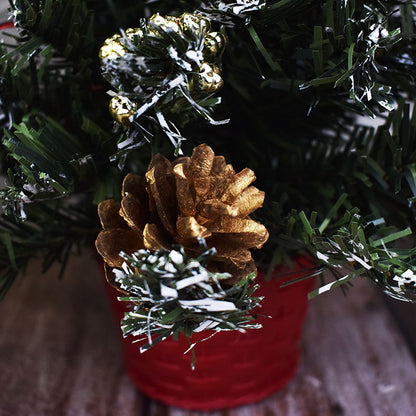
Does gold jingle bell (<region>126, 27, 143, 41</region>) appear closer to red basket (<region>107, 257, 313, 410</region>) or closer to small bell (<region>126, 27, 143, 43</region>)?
small bell (<region>126, 27, 143, 43</region>)

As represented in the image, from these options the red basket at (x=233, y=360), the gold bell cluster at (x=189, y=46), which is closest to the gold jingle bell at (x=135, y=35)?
the gold bell cluster at (x=189, y=46)

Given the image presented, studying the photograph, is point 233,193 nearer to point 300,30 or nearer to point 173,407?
point 300,30

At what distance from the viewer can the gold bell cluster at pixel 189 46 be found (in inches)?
7.1

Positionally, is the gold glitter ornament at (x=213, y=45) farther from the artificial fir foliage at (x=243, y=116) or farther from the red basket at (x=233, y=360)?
the red basket at (x=233, y=360)

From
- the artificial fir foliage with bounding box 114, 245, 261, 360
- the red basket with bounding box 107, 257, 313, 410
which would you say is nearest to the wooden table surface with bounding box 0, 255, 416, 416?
the red basket with bounding box 107, 257, 313, 410

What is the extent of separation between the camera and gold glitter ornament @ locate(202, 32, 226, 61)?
0.19 meters

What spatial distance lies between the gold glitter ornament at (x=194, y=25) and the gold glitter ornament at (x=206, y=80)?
0.05 ft

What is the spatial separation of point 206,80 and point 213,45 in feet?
0.05

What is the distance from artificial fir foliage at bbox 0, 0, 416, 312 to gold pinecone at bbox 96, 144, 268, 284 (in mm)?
16

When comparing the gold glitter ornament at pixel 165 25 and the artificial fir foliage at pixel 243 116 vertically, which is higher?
the gold glitter ornament at pixel 165 25

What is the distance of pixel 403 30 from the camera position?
219 mm

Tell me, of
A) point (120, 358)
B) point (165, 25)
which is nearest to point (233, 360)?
point (120, 358)

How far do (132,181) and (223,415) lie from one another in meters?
0.20

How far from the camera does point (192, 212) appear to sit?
0.20 meters
